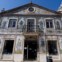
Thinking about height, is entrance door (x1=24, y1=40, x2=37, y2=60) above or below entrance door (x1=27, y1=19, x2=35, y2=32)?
below

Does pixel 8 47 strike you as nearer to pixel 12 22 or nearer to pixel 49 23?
pixel 12 22

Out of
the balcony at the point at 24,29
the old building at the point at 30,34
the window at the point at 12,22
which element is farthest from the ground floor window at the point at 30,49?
the window at the point at 12,22

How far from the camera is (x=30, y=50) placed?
15281mm

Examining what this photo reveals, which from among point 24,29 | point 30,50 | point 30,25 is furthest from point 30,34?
point 30,50

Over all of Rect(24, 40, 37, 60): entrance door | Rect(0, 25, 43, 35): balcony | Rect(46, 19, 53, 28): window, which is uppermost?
Rect(46, 19, 53, 28): window

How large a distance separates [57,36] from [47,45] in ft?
5.71

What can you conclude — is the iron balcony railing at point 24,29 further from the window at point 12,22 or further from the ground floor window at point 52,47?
the ground floor window at point 52,47

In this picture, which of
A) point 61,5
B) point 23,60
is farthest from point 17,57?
point 61,5

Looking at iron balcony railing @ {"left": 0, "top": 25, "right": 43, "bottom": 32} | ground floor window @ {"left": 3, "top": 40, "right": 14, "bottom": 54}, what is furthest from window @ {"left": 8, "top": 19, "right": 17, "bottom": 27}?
ground floor window @ {"left": 3, "top": 40, "right": 14, "bottom": 54}

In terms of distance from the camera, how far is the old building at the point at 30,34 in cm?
1451

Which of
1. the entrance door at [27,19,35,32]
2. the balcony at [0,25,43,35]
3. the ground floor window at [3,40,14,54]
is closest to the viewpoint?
the ground floor window at [3,40,14,54]

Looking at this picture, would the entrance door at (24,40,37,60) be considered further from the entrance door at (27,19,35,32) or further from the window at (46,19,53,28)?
the window at (46,19,53,28)

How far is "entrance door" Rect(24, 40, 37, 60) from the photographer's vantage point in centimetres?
1477

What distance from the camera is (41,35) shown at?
50.9 feet
